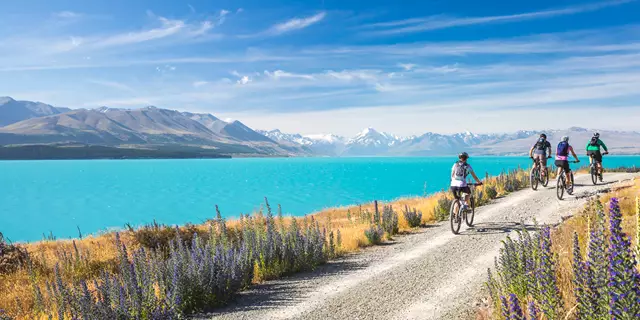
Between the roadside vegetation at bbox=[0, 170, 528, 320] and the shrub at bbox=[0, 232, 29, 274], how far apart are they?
0.03 metres

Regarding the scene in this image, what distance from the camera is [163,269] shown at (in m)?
8.09

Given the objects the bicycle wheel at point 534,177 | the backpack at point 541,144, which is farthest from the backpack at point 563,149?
the bicycle wheel at point 534,177

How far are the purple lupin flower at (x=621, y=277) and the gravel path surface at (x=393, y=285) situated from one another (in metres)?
4.07

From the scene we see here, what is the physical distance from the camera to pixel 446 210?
20016 mm

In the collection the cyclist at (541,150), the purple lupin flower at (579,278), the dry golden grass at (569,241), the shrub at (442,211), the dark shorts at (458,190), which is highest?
the cyclist at (541,150)

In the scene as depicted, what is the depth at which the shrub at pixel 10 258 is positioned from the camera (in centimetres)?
1351

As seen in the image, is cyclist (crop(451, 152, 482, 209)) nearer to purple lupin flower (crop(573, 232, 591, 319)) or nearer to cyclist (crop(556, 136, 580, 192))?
cyclist (crop(556, 136, 580, 192))

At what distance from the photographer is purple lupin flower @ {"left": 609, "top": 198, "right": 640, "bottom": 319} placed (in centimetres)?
312

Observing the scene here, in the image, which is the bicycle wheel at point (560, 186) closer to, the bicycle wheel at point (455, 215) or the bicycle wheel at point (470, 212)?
the bicycle wheel at point (470, 212)

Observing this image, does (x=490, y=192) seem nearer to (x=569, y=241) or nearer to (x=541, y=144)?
(x=541, y=144)

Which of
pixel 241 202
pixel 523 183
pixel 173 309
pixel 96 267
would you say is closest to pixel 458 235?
pixel 173 309

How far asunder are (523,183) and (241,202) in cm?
5181

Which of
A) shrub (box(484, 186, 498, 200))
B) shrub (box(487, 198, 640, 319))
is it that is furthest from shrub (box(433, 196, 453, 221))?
shrub (box(487, 198, 640, 319))

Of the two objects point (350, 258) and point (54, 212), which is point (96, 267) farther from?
point (54, 212)
